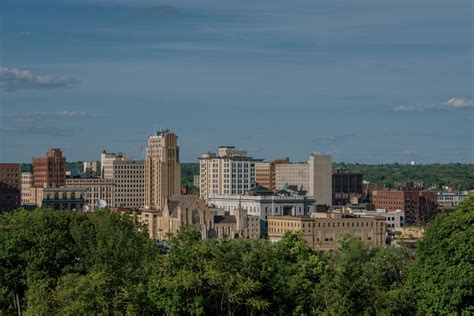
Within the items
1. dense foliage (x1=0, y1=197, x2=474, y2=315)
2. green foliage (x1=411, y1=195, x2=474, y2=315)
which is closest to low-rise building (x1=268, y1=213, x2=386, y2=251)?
dense foliage (x1=0, y1=197, x2=474, y2=315)

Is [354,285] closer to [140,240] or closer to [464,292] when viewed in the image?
[464,292]

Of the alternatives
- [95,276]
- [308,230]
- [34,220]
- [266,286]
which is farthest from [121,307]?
[308,230]

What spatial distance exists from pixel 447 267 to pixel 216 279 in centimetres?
1227

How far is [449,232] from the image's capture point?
66562 millimetres

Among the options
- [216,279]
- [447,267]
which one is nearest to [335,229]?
[447,267]

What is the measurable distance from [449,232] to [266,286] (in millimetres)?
10626

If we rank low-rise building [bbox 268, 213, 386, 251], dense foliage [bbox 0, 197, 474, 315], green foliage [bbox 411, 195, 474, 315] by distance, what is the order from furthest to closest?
low-rise building [bbox 268, 213, 386, 251] → green foliage [bbox 411, 195, 474, 315] → dense foliage [bbox 0, 197, 474, 315]

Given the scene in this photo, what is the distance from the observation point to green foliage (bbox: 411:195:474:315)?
205 ft

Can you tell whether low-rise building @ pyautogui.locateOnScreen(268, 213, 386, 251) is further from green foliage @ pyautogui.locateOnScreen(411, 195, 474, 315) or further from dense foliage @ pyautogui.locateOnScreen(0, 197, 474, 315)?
green foliage @ pyautogui.locateOnScreen(411, 195, 474, 315)

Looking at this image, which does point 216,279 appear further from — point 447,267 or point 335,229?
point 335,229

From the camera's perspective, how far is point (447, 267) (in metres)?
64.4

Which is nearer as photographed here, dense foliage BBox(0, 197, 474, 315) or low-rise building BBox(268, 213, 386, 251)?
dense foliage BBox(0, 197, 474, 315)

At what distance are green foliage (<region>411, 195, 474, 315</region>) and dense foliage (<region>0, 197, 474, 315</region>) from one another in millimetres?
53

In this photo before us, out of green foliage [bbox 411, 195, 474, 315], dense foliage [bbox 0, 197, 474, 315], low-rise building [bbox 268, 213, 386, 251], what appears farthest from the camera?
low-rise building [bbox 268, 213, 386, 251]
